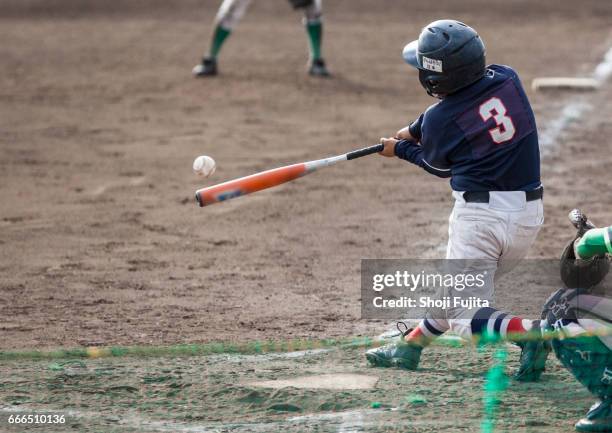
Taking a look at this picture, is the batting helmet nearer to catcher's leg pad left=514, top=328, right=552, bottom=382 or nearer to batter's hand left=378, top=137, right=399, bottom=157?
catcher's leg pad left=514, top=328, right=552, bottom=382

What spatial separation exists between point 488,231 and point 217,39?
8378 mm

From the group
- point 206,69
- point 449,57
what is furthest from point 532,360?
point 206,69

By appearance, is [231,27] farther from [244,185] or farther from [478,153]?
[478,153]

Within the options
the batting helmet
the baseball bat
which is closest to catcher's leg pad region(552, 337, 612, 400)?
the batting helmet

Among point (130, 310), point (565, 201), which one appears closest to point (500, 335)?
point (130, 310)

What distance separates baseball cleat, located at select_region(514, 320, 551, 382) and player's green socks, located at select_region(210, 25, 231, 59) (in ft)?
27.5

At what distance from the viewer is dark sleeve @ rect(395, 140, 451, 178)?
17.1 ft

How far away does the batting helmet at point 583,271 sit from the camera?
492 cm

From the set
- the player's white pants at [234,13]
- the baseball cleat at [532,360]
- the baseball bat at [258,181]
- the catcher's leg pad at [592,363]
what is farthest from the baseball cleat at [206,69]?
the catcher's leg pad at [592,363]

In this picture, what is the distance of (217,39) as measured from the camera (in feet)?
42.4

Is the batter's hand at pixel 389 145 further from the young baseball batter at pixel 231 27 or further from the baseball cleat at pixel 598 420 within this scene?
the young baseball batter at pixel 231 27

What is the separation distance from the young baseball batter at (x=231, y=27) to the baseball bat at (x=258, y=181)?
7296mm

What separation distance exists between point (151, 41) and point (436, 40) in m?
10.6

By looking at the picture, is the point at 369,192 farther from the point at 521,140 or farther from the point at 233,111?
the point at 521,140
